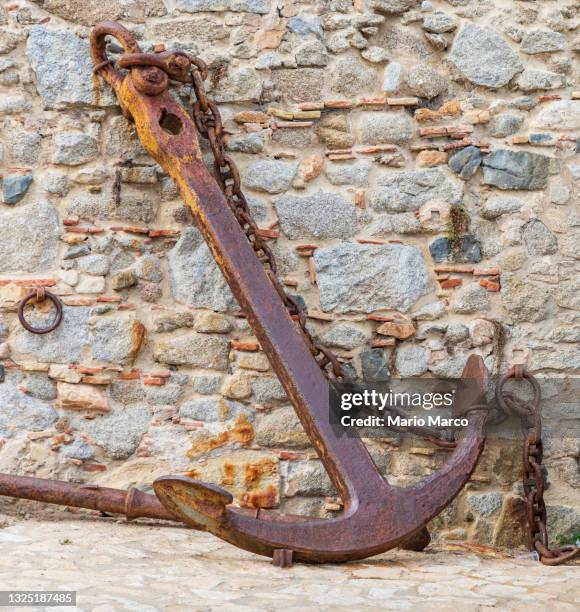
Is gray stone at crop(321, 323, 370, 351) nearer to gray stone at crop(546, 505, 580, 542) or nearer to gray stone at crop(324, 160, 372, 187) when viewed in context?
gray stone at crop(324, 160, 372, 187)

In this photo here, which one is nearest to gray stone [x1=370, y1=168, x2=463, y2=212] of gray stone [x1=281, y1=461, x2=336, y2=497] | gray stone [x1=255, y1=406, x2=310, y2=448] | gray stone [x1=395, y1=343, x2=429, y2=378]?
gray stone [x1=395, y1=343, x2=429, y2=378]

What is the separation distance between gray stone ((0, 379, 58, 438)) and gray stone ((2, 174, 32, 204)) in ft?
2.49

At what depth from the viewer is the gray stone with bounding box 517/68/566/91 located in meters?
3.79

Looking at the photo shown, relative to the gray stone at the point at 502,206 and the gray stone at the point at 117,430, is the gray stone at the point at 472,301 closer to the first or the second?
the gray stone at the point at 502,206

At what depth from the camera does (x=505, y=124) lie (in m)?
3.78

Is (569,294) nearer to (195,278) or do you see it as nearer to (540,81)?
(540,81)

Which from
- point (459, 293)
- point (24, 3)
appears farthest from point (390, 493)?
point (24, 3)

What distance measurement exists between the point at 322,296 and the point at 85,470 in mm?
1167

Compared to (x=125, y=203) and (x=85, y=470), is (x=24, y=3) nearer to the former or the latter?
(x=125, y=203)

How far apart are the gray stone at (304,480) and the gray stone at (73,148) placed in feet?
4.88

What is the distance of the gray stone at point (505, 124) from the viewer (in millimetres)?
3781

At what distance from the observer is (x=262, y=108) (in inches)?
151

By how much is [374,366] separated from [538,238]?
85 centimetres

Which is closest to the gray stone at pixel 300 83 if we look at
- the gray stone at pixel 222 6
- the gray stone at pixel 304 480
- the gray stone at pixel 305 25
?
the gray stone at pixel 305 25
